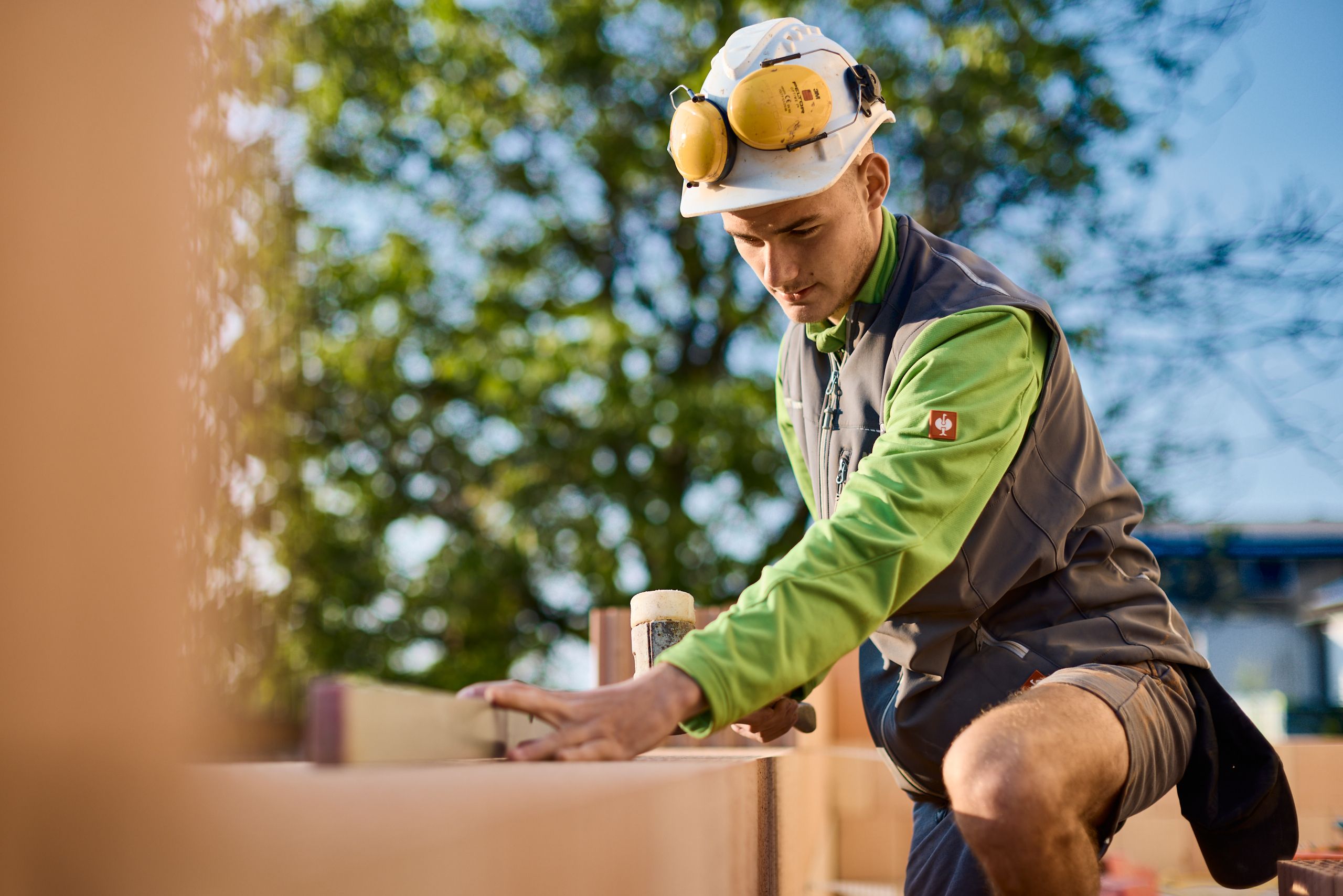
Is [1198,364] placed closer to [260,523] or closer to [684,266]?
[684,266]

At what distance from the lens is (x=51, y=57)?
621 mm

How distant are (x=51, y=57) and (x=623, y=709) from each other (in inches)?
45.2

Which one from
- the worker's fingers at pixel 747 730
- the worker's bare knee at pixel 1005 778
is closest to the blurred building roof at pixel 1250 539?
the worker's fingers at pixel 747 730

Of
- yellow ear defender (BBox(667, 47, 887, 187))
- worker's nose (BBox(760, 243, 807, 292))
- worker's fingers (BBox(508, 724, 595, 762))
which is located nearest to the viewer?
worker's fingers (BBox(508, 724, 595, 762))

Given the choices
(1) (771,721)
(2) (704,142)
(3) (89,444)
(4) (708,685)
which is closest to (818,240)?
(2) (704,142)

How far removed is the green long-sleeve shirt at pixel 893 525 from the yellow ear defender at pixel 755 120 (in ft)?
1.62

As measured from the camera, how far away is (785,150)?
7.49ft

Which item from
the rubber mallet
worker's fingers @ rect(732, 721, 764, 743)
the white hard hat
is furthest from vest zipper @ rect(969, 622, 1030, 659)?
the white hard hat

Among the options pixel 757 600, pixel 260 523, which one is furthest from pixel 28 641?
pixel 757 600

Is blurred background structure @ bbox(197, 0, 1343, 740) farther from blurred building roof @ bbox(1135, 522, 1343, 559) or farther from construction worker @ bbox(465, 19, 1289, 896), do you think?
construction worker @ bbox(465, 19, 1289, 896)

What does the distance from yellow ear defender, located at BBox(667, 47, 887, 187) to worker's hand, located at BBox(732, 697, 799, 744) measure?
1.04m

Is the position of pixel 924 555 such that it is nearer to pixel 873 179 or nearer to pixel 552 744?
pixel 552 744

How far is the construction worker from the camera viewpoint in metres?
1.68

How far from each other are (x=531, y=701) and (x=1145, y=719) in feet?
3.54
